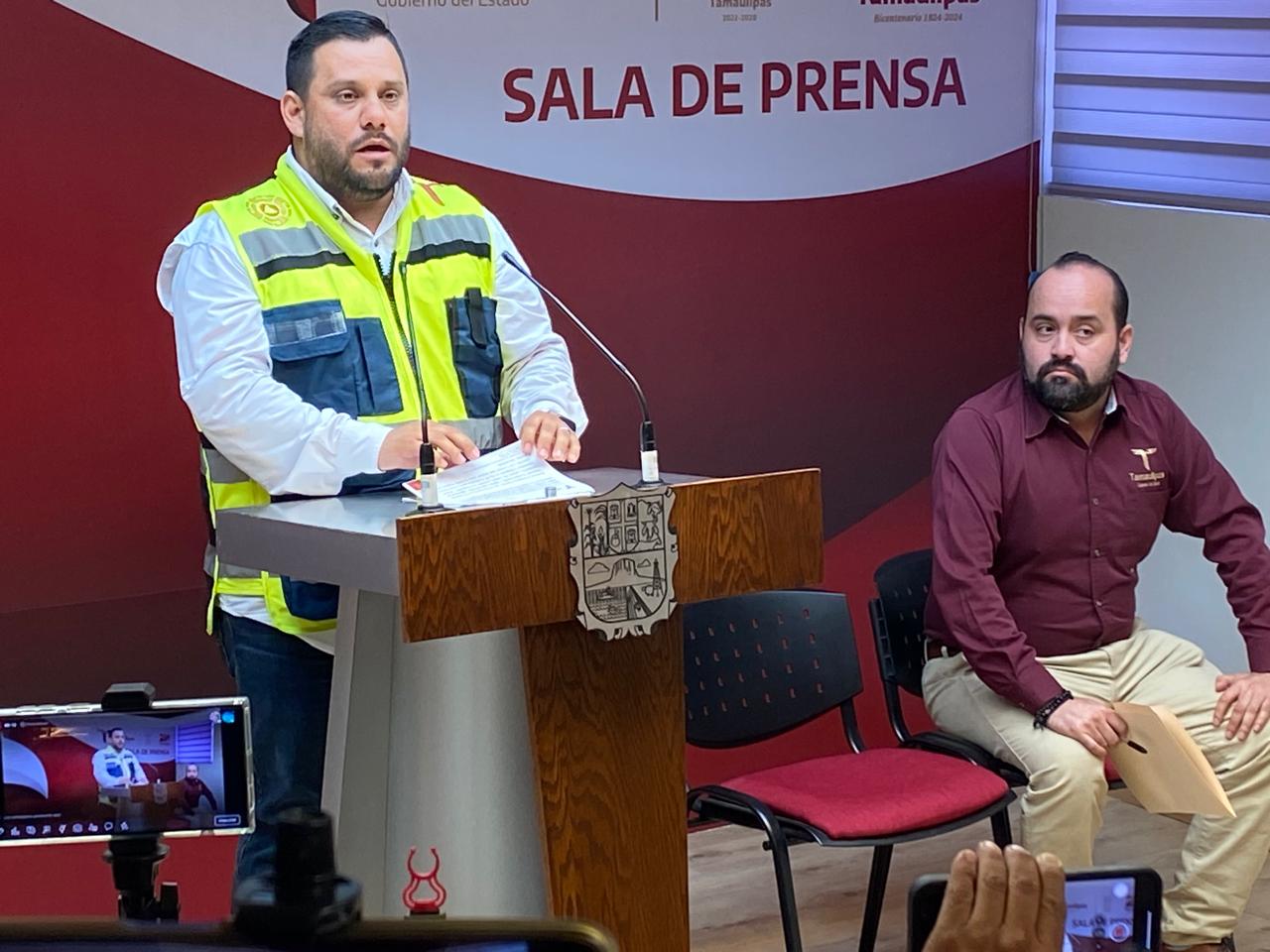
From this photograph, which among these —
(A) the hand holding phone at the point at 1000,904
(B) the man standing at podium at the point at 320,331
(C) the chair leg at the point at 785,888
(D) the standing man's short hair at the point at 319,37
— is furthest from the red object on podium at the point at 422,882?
(A) the hand holding phone at the point at 1000,904

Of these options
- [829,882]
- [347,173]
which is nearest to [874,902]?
[829,882]

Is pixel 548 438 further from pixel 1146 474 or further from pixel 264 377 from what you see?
pixel 1146 474

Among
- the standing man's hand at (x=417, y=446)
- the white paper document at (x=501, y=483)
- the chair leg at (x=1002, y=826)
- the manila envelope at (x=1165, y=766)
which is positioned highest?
the standing man's hand at (x=417, y=446)

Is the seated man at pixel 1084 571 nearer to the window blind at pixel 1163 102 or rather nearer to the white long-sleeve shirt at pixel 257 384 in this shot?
the window blind at pixel 1163 102

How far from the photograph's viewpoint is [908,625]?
153 inches

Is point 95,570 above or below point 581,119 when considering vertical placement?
below

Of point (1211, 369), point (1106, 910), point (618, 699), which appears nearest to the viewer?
point (1106, 910)

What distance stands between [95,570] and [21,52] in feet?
3.44

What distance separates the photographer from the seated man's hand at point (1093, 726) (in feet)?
11.7

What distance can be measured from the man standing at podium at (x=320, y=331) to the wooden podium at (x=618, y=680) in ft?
1.13

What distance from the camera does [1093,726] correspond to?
3.55m

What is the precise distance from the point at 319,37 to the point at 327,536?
3.21 feet

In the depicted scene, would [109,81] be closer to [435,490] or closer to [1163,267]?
[435,490]

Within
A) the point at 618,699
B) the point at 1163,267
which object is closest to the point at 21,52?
the point at 618,699
